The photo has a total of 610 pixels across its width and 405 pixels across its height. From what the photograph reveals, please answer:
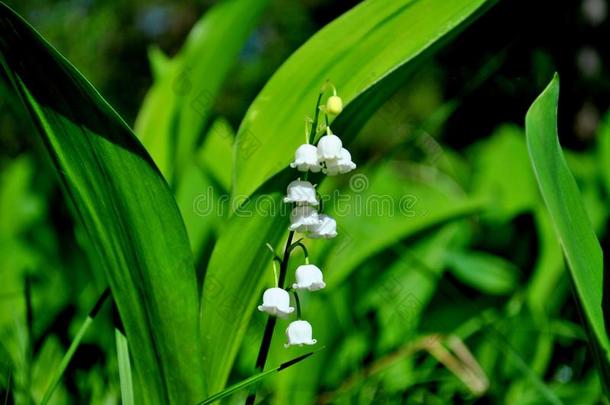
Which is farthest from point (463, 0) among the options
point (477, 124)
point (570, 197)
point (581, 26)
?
point (477, 124)

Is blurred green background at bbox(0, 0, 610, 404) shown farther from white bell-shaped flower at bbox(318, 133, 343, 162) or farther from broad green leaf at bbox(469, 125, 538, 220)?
white bell-shaped flower at bbox(318, 133, 343, 162)

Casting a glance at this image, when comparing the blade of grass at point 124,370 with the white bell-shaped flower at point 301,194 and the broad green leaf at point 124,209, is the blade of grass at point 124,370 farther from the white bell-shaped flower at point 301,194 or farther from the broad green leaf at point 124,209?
the white bell-shaped flower at point 301,194

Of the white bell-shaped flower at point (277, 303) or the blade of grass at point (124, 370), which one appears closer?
the white bell-shaped flower at point (277, 303)

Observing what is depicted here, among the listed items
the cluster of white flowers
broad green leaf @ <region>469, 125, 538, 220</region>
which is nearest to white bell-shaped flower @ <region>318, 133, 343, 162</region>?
the cluster of white flowers

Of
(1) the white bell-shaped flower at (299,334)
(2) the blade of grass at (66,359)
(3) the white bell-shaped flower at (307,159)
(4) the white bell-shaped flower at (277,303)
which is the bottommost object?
(2) the blade of grass at (66,359)

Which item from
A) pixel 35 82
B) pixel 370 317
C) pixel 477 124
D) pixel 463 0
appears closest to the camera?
pixel 35 82

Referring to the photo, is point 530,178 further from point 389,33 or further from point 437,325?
point 389,33

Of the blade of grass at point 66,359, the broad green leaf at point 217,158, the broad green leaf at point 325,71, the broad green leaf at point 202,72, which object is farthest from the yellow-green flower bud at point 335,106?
the broad green leaf at point 217,158
